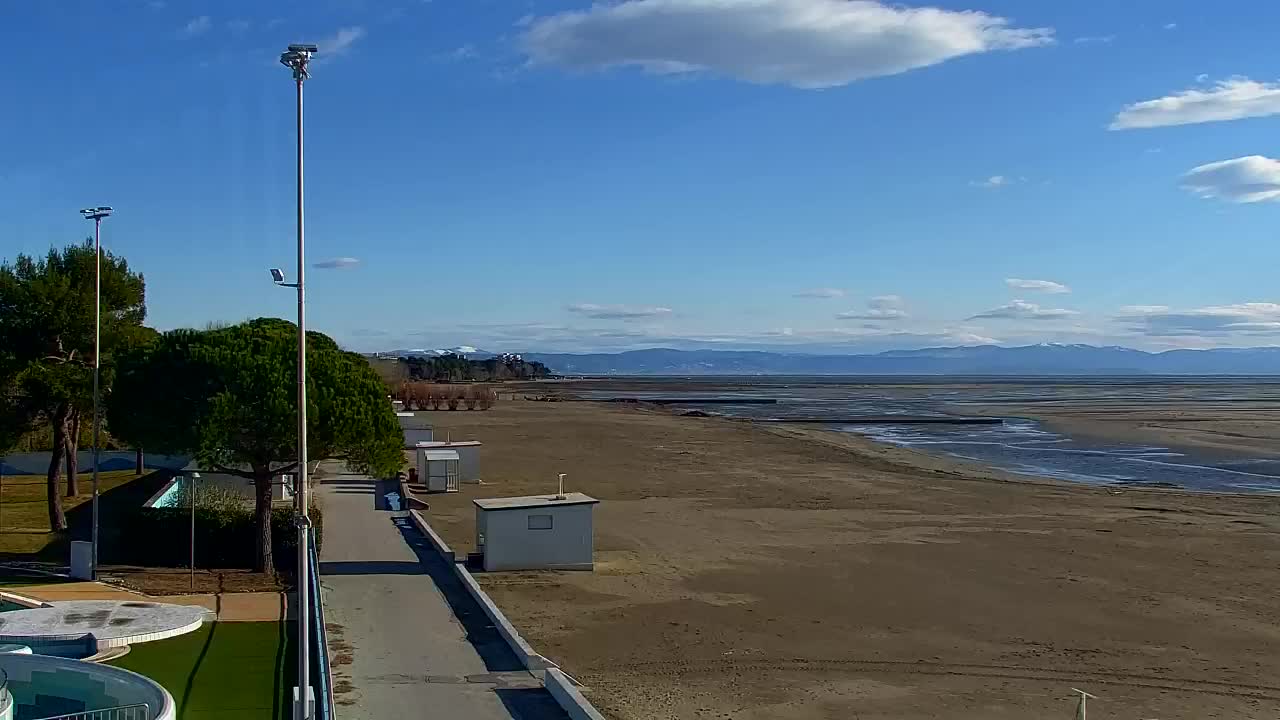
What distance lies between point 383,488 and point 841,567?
21343 millimetres

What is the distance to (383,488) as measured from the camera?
140 feet

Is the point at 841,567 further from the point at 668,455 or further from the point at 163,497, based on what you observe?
the point at 668,455

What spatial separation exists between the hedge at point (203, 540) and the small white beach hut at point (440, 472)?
15.8 metres

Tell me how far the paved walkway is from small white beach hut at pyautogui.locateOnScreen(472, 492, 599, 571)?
1338 mm

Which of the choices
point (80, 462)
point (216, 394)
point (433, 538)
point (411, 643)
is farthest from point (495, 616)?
point (80, 462)

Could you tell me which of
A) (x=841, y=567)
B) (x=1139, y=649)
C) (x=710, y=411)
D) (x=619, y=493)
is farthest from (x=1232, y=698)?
(x=710, y=411)

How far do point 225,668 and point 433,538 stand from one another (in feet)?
38.9

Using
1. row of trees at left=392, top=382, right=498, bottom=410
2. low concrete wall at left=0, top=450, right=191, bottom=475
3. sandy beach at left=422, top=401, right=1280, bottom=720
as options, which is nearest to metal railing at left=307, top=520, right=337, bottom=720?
sandy beach at left=422, top=401, right=1280, bottom=720

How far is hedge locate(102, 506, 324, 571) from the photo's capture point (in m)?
26.2

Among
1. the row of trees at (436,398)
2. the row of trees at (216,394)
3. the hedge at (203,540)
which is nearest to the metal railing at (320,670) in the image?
the row of trees at (216,394)

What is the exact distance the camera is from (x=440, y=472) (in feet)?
141

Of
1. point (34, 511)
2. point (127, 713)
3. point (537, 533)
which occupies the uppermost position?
point (537, 533)

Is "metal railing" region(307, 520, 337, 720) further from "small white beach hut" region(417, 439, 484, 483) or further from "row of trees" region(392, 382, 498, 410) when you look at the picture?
"row of trees" region(392, 382, 498, 410)

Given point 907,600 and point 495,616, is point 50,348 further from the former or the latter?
point 907,600
